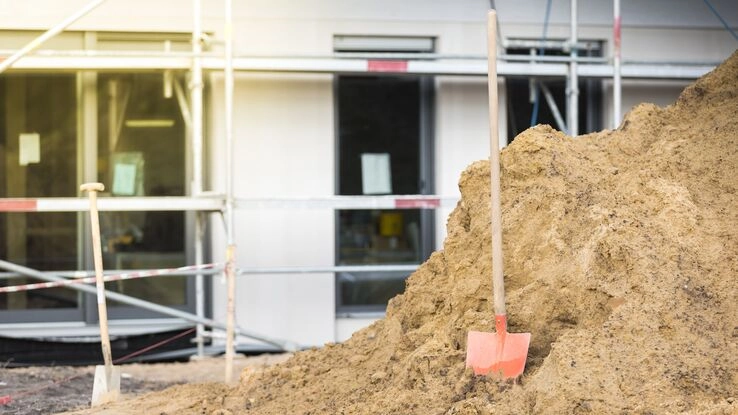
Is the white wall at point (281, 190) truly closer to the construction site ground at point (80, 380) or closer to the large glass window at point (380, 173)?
the large glass window at point (380, 173)

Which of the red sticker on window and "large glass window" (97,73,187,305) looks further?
"large glass window" (97,73,187,305)

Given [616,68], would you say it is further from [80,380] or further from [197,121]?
[80,380]

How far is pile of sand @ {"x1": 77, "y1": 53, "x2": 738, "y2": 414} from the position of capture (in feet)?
13.0

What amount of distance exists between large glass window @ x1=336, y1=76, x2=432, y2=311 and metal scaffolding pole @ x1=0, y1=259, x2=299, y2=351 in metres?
0.80

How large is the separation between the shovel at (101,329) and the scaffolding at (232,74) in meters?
1.56

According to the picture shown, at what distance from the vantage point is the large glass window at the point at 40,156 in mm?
8859

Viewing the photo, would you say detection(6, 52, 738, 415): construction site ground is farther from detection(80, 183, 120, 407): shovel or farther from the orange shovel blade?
detection(80, 183, 120, 407): shovel

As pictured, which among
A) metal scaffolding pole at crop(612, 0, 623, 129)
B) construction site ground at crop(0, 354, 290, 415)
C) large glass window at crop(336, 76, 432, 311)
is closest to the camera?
construction site ground at crop(0, 354, 290, 415)

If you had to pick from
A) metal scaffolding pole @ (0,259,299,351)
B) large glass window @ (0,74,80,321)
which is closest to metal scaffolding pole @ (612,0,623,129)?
metal scaffolding pole @ (0,259,299,351)

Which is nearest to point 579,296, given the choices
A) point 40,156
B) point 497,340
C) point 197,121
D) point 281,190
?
point 497,340

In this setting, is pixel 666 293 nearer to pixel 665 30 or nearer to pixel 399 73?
pixel 399 73

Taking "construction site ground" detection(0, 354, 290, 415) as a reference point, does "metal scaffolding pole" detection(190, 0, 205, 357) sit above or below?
above

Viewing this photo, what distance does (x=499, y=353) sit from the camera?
172 inches

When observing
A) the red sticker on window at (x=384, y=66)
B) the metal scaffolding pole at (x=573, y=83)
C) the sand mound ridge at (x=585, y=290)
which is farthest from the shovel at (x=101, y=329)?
the metal scaffolding pole at (x=573, y=83)
